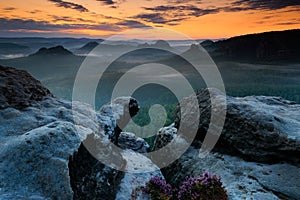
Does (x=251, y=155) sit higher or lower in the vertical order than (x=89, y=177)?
higher

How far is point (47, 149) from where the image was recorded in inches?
389

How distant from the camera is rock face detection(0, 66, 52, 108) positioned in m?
12.9

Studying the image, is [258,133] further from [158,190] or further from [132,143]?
A: [132,143]

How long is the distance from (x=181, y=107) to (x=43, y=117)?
1030 cm

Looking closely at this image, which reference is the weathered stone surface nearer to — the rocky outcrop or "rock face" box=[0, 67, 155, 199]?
"rock face" box=[0, 67, 155, 199]

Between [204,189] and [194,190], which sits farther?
[194,190]

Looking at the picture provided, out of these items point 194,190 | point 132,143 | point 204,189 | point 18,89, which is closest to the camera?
point 204,189

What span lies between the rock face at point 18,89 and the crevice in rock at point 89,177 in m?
5.13

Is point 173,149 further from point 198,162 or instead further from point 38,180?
point 38,180

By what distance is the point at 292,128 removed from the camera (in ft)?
43.7

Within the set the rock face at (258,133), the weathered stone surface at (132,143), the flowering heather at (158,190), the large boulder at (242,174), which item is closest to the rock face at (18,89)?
the weathered stone surface at (132,143)

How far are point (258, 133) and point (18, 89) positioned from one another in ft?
47.8

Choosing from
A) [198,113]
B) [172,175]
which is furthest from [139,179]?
[198,113]

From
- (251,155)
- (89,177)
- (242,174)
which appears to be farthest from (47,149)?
(251,155)
